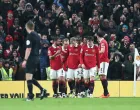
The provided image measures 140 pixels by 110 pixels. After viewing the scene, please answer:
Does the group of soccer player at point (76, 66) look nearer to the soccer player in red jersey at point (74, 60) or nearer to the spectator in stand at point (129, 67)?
the soccer player in red jersey at point (74, 60)

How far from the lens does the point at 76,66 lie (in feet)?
82.4

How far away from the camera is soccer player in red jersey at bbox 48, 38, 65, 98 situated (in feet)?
81.4

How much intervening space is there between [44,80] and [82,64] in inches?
133

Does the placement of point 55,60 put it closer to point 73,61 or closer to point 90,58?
point 73,61

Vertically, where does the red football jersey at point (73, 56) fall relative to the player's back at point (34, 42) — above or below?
below

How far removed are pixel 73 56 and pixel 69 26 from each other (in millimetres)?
5686

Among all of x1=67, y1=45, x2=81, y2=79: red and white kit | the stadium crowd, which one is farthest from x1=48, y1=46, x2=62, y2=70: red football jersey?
the stadium crowd

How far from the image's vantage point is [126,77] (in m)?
28.1

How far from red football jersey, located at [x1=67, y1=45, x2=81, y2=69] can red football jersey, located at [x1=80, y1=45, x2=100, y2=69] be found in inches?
23.9

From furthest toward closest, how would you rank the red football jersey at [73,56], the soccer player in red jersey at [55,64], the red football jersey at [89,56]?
the red football jersey at [73,56] → the soccer player in red jersey at [55,64] → the red football jersey at [89,56]

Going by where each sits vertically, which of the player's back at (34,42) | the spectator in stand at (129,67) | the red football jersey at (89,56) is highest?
the player's back at (34,42)

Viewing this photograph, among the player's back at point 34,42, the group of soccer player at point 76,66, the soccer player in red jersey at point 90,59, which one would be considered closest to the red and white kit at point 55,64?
the group of soccer player at point 76,66

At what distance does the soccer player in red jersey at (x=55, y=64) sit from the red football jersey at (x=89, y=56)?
0.96m

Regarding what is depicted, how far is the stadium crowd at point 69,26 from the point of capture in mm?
28000
